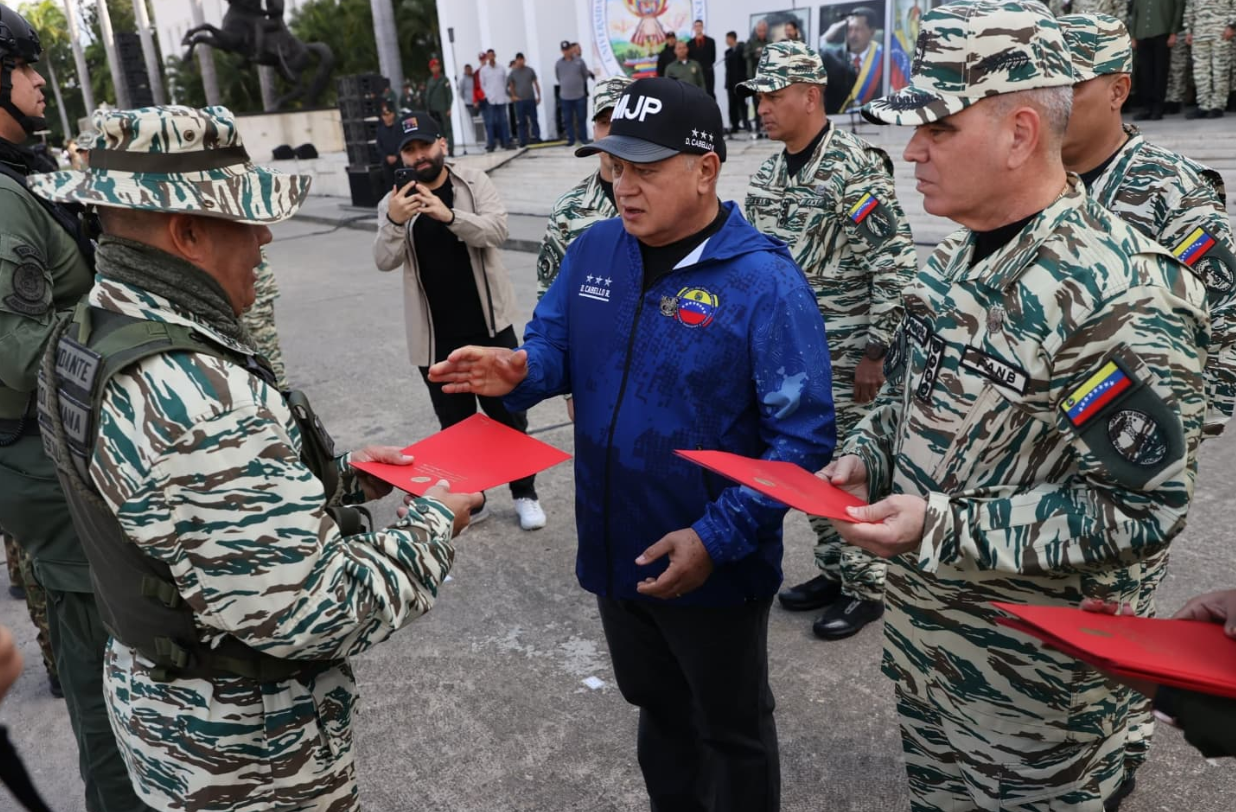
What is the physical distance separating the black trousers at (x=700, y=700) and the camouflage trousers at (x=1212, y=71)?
11956mm

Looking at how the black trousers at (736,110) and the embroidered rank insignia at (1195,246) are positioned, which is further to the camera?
the black trousers at (736,110)

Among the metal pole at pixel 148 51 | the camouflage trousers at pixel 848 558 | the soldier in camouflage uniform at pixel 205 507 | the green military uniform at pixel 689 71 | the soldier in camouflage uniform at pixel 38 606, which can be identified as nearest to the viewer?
the soldier in camouflage uniform at pixel 205 507

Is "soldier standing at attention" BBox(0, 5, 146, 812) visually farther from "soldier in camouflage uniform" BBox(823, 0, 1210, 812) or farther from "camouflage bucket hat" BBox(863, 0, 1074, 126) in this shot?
"camouflage bucket hat" BBox(863, 0, 1074, 126)

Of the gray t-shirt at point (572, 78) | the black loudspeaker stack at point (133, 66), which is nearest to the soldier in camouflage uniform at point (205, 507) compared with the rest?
the gray t-shirt at point (572, 78)

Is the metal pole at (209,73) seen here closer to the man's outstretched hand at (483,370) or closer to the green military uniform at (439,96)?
the green military uniform at (439,96)

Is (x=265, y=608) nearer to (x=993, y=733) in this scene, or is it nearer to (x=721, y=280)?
(x=721, y=280)

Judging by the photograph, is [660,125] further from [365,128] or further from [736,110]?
[365,128]

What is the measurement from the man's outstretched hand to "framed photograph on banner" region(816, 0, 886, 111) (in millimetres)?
13955

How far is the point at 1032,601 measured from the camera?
1.90m

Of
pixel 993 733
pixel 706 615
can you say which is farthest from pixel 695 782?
pixel 993 733

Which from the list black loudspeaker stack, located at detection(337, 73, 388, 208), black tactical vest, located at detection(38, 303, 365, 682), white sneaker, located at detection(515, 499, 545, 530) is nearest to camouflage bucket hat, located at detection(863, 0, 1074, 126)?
black tactical vest, located at detection(38, 303, 365, 682)

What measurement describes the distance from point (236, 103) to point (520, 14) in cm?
1958

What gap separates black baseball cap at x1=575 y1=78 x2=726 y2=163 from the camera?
2.31 m

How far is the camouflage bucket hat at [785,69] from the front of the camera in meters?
3.80
